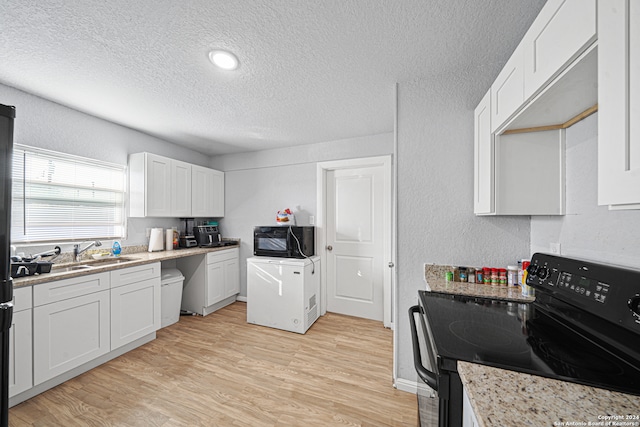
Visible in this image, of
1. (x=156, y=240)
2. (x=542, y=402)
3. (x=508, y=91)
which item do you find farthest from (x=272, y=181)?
(x=542, y=402)

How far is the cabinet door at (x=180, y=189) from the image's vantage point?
312cm

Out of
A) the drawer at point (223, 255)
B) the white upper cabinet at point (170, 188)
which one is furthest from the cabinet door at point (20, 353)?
the drawer at point (223, 255)

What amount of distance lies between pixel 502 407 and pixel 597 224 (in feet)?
3.23

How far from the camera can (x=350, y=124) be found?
2744 mm

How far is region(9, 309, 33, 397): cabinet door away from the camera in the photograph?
1.55m

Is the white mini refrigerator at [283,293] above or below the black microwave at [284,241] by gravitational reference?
below

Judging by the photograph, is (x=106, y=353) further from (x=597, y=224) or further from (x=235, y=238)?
(x=597, y=224)

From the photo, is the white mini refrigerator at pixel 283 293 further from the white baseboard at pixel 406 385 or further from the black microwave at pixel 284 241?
the white baseboard at pixel 406 385

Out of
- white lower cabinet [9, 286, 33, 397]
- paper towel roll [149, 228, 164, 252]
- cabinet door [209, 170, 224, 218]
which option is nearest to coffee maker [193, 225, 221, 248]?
cabinet door [209, 170, 224, 218]

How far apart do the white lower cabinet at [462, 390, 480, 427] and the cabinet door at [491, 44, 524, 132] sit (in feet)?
3.68

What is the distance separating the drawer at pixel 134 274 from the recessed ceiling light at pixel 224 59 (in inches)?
79.2

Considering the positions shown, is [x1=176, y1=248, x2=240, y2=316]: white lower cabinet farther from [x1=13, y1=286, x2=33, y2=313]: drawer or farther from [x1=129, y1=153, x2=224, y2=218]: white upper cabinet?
[x1=13, y1=286, x2=33, y2=313]: drawer

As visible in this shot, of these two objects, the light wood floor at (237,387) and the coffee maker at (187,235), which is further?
the coffee maker at (187,235)

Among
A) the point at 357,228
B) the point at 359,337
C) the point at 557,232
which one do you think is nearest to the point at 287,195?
the point at 357,228
